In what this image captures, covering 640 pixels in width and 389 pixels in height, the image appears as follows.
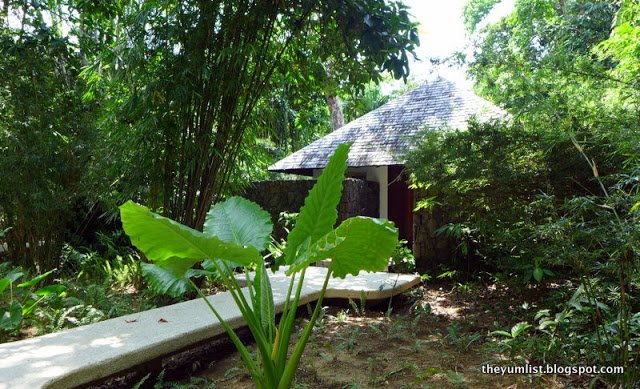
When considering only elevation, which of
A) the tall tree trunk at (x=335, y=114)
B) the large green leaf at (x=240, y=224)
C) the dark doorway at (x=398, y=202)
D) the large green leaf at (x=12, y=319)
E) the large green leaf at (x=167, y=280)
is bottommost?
the dark doorway at (x=398, y=202)

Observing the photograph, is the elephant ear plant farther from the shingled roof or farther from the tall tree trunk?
the tall tree trunk

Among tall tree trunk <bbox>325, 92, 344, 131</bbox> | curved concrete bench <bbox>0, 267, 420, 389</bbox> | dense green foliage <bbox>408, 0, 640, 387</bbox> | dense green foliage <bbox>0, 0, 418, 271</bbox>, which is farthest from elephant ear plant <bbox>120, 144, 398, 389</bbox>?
tall tree trunk <bbox>325, 92, 344, 131</bbox>

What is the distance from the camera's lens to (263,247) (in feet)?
8.31

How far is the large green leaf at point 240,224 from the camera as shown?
2.62 m

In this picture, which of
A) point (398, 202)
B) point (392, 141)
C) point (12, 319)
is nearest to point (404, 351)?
point (12, 319)

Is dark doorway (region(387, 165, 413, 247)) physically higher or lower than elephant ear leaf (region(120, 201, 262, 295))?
lower

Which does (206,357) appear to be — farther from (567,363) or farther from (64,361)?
(567,363)

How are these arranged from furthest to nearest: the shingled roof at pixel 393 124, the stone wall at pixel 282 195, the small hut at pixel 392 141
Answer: the small hut at pixel 392 141
the shingled roof at pixel 393 124
the stone wall at pixel 282 195

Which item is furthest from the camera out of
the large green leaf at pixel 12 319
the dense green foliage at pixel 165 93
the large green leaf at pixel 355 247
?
the dense green foliage at pixel 165 93

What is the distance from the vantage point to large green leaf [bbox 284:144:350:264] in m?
2.30

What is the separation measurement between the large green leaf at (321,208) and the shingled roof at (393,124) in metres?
5.40

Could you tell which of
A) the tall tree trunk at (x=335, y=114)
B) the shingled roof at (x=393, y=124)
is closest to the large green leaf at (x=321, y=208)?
the shingled roof at (x=393, y=124)

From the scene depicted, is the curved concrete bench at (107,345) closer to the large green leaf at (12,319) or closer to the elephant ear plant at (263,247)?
the elephant ear plant at (263,247)

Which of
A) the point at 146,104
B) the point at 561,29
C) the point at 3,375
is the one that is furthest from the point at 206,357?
the point at 561,29
